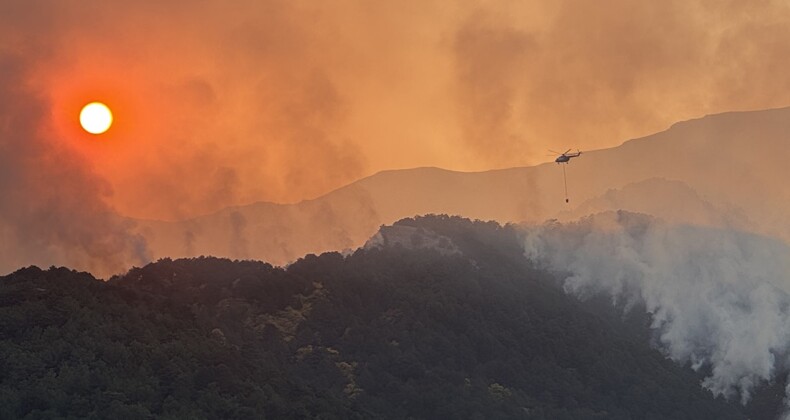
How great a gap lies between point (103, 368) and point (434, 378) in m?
81.3

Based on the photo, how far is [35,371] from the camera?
385ft

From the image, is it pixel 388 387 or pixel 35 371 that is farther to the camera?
pixel 388 387

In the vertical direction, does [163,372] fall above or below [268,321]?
below

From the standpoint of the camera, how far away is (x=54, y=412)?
10644cm

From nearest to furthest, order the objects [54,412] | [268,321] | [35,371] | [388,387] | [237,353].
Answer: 1. [54,412]
2. [35,371]
3. [237,353]
4. [388,387]
5. [268,321]

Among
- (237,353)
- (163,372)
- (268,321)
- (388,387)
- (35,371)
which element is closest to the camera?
(35,371)

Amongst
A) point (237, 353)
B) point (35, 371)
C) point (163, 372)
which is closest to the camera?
point (35, 371)

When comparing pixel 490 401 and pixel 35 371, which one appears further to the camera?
pixel 490 401

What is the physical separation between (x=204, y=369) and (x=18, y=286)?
29900 mm

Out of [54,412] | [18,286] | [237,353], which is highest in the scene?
[18,286]

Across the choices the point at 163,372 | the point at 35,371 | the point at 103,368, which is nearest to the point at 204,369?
the point at 163,372

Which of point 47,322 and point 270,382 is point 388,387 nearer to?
point 270,382

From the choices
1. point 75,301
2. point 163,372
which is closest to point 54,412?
point 163,372

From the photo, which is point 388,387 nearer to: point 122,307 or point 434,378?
point 434,378
